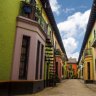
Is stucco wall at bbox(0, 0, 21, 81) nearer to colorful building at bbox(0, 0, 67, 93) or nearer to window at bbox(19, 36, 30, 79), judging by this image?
colorful building at bbox(0, 0, 67, 93)

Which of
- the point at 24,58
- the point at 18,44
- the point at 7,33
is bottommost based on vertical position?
the point at 24,58

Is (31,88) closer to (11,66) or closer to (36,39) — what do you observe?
(11,66)

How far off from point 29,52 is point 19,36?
4.38 ft

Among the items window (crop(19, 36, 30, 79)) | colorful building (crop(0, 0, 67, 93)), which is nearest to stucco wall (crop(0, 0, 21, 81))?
colorful building (crop(0, 0, 67, 93))

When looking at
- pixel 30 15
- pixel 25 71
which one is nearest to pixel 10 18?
pixel 30 15

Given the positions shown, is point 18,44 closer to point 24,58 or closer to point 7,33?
point 24,58

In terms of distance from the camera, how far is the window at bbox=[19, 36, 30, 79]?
12.7 m

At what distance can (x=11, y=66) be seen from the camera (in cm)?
1177

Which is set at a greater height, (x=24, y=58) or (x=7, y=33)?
(x=7, y=33)

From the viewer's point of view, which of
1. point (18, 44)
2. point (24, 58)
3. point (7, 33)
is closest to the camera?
point (7, 33)

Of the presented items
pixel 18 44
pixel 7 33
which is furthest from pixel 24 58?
pixel 7 33

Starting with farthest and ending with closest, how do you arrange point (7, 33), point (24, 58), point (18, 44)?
point (24, 58), point (18, 44), point (7, 33)

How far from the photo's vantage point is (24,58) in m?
13.0

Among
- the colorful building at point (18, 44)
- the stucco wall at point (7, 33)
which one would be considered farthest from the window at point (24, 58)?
the stucco wall at point (7, 33)
